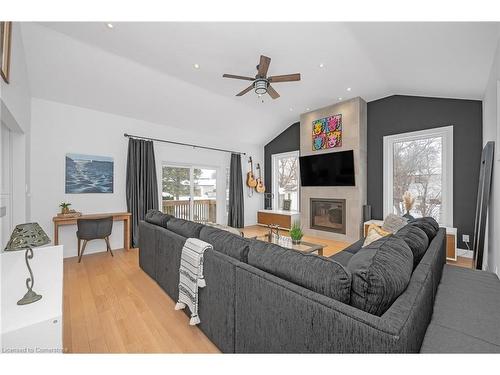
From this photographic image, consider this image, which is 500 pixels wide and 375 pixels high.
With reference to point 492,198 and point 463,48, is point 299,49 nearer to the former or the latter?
point 463,48

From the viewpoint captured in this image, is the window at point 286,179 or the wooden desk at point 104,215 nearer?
the wooden desk at point 104,215

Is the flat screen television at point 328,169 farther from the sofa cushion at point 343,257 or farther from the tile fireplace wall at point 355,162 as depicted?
the sofa cushion at point 343,257

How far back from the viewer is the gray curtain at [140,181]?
13.9 ft

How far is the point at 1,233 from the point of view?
2.18 metres

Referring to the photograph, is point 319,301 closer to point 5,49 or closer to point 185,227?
point 185,227

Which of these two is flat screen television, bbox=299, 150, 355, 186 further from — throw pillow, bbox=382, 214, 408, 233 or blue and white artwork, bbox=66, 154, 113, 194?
blue and white artwork, bbox=66, 154, 113, 194

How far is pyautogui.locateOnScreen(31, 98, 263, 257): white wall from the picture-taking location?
3.46m

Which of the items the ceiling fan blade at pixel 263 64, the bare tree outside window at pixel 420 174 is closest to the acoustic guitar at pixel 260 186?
the bare tree outside window at pixel 420 174

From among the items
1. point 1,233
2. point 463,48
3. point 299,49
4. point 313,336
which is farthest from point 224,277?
point 463,48

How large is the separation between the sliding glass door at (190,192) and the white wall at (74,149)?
1.21 ft

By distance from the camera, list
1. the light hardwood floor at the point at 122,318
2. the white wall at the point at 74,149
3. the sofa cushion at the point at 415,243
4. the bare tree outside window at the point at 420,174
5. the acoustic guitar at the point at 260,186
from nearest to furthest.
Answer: the sofa cushion at the point at 415,243 < the light hardwood floor at the point at 122,318 < the white wall at the point at 74,149 < the bare tree outside window at the point at 420,174 < the acoustic guitar at the point at 260,186

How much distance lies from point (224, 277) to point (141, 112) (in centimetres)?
399

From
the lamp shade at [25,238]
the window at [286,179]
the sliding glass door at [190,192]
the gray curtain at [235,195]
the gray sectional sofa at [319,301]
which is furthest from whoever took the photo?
the window at [286,179]
